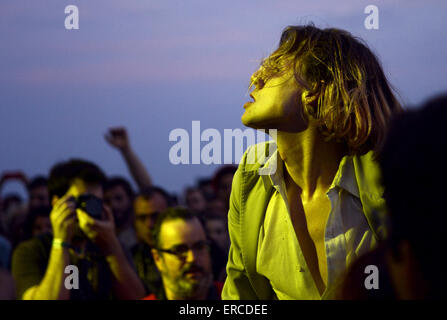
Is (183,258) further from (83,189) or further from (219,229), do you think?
(219,229)

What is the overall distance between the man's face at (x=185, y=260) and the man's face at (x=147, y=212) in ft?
2.86

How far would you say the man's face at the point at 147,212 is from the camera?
433 centimetres

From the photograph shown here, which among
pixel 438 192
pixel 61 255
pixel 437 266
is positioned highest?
pixel 438 192

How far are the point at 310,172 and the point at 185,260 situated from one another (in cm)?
123

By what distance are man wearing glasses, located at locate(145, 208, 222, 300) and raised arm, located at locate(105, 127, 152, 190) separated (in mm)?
1607

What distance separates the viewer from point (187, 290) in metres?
3.23

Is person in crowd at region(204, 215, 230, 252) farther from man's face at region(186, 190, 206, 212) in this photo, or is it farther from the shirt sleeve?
the shirt sleeve

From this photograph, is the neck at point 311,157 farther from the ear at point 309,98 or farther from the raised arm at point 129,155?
the raised arm at point 129,155

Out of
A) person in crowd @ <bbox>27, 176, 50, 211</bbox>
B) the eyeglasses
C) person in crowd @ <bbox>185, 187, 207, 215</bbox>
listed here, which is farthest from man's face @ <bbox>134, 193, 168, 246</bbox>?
person in crowd @ <bbox>27, 176, 50, 211</bbox>

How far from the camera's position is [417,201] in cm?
112

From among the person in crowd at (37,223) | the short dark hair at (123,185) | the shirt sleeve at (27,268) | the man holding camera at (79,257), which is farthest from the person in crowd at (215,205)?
the shirt sleeve at (27,268)
